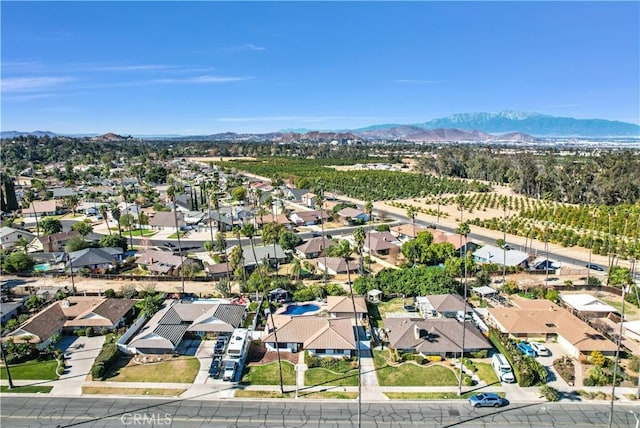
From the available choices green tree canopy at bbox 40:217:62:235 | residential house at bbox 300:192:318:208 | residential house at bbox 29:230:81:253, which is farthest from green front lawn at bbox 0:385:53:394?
residential house at bbox 300:192:318:208

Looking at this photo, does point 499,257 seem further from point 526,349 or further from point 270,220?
point 270,220

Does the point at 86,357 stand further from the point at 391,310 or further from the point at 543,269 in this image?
the point at 543,269

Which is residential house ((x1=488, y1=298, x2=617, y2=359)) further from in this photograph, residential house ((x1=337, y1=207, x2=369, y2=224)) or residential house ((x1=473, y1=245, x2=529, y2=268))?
residential house ((x1=337, y1=207, x2=369, y2=224))

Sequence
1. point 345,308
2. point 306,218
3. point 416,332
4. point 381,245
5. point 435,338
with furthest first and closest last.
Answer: point 306,218 → point 381,245 → point 345,308 → point 416,332 → point 435,338

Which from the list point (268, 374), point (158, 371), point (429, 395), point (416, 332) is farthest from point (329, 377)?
point (158, 371)

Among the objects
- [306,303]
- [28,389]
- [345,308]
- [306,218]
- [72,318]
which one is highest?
[306,218]
